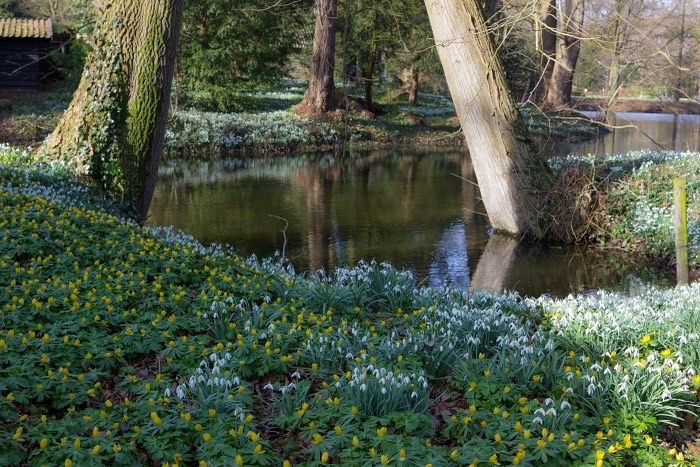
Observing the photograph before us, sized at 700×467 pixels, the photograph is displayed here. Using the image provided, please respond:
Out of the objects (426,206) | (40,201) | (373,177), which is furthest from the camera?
(373,177)

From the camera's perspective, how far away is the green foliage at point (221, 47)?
27844 millimetres

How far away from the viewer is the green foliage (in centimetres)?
2784

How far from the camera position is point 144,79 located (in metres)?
9.80

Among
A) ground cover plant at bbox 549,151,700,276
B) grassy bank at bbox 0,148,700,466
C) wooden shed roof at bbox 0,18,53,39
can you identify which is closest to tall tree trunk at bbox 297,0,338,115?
wooden shed roof at bbox 0,18,53,39

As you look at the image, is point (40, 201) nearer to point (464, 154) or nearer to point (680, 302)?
point (680, 302)

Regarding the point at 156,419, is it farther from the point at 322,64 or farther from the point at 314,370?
the point at 322,64

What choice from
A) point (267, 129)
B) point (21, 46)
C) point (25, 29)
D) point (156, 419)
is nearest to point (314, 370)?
point (156, 419)

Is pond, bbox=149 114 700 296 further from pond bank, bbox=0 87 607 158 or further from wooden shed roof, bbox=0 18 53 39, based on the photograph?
wooden shed roof, bbox=0 18 53 39

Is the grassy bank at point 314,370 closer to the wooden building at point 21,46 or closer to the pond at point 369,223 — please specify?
the pond at point 369,223

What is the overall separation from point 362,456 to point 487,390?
3.42 ft

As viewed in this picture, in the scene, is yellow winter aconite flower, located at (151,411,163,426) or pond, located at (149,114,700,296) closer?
yellow winter aconite flower, located at (151,411,163,426)

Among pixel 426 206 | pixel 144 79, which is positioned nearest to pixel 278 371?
pixel 144 79

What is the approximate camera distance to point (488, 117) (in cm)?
1130

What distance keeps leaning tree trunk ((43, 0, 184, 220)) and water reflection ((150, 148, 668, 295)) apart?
76.1 inches
